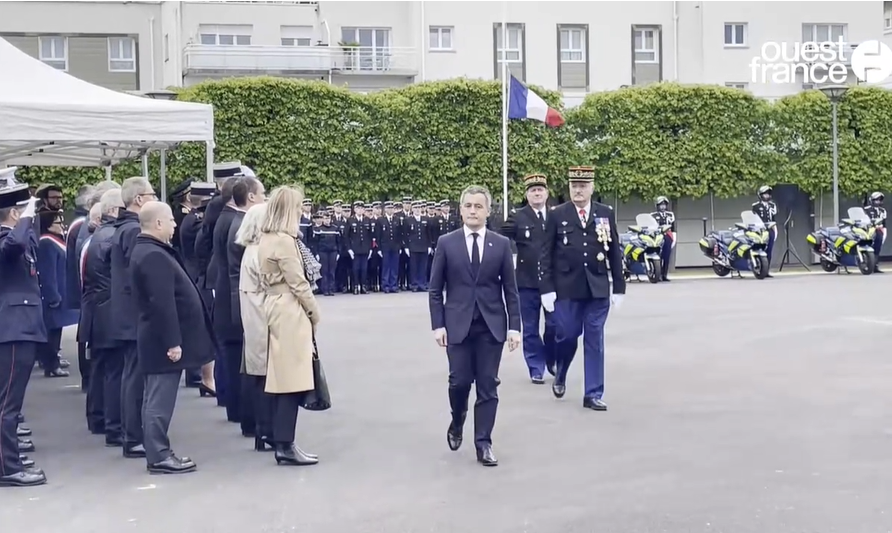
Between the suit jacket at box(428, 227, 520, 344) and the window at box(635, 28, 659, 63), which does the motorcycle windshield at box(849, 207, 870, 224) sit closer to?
the window at box(635, 28, 659, 63)

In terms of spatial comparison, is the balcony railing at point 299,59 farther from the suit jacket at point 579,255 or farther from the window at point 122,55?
the suit jacket at point 579,255

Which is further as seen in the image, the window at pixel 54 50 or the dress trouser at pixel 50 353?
the window at pixel 54 50

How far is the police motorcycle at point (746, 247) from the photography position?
2592 centimetres

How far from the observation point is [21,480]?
758cm

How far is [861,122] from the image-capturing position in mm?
32406

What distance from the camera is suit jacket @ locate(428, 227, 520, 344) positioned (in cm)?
802

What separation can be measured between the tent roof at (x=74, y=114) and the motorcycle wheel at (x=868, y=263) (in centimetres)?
1918

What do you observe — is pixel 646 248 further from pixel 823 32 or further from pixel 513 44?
pixel 823 32

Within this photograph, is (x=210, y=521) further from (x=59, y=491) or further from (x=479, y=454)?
(x=479, y=454)

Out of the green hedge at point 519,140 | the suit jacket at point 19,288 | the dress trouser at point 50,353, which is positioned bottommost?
the dress trouser at point 50,353

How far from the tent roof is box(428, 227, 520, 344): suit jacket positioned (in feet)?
12.1

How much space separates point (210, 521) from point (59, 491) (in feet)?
4.50

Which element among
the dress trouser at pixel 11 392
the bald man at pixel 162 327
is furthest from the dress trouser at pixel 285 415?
the dress trouser at pixel 11 392

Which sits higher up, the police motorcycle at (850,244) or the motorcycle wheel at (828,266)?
the police motorcycle at (850,244)
